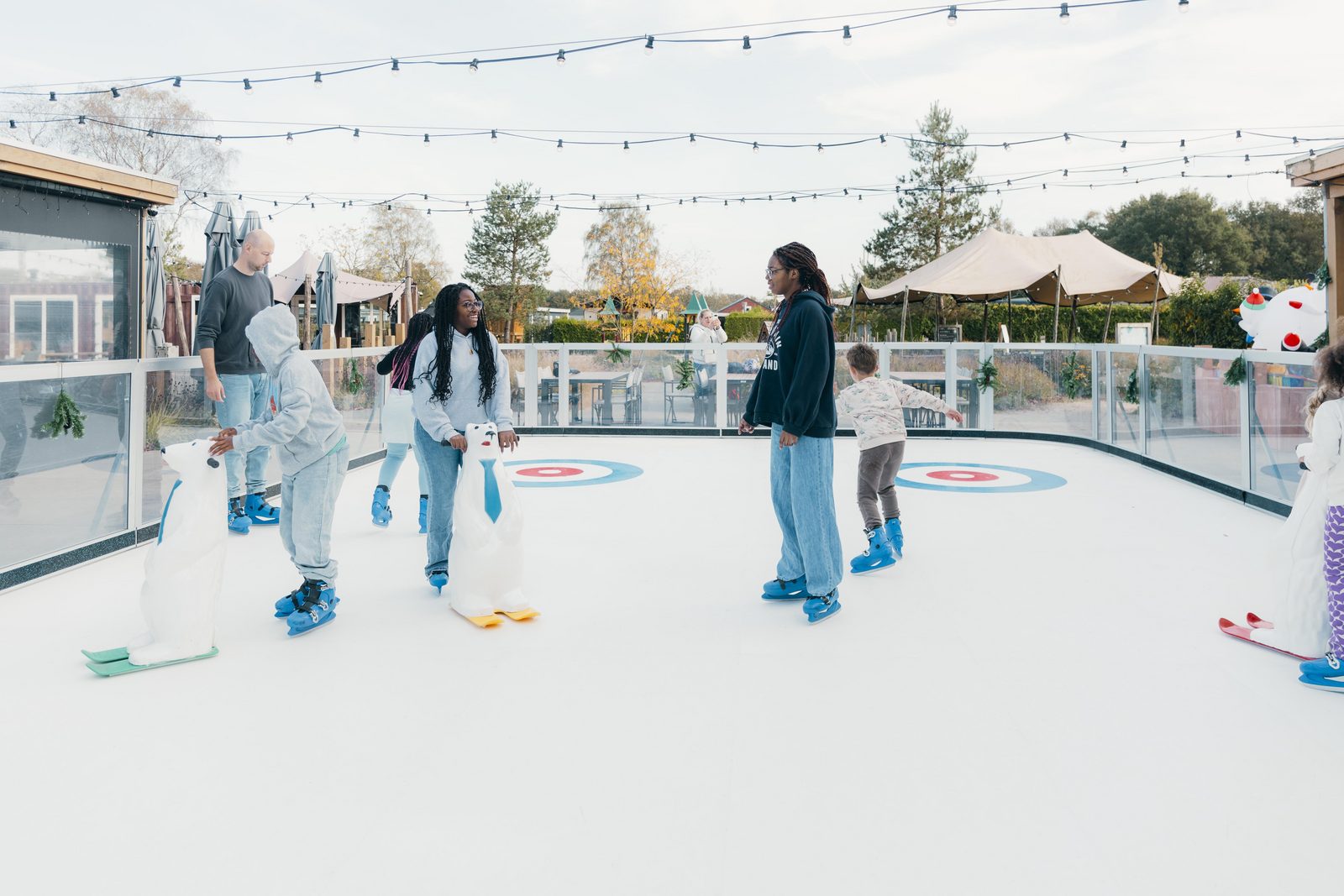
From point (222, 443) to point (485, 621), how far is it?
1287 millimetres

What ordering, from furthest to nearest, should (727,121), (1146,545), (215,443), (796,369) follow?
(727,121), (1146,545), (796,369), (215,443)

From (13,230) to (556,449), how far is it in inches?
252

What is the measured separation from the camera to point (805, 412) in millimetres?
4148

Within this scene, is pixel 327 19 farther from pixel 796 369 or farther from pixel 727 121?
pixel 796 369

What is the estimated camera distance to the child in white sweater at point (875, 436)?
526cm

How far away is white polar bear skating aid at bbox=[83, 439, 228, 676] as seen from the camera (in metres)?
3.66

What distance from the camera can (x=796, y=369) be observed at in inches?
166

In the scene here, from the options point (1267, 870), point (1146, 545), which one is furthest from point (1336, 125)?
point (1267, 870)

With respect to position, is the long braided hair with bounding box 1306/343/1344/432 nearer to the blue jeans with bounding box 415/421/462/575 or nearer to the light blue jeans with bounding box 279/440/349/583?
the blue jeans with bounding box 415/421/462/575

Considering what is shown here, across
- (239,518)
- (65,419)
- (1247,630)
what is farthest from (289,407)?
(1247,630)

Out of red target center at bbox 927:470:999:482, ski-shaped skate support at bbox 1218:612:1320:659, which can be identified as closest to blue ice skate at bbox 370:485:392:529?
red target center at bbox 927:470:999:482

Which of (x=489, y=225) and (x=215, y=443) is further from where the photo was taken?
(x=489, y=225)

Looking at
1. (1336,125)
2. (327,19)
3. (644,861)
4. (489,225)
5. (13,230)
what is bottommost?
(644,861)

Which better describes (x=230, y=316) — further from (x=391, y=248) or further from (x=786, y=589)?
(x=391, y=248)
